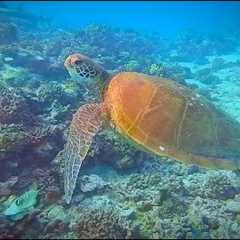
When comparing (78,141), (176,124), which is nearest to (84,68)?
(78,141)

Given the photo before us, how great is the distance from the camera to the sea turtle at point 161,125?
14.5ft

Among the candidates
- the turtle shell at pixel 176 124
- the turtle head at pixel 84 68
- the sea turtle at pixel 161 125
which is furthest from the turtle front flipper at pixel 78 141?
the turtle head at pixel 84 68

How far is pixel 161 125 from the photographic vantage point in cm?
458

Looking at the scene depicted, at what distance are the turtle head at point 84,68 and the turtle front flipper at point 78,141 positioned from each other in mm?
564

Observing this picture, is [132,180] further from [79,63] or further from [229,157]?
[79,63]

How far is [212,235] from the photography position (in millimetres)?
4242

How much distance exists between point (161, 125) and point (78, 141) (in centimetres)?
122

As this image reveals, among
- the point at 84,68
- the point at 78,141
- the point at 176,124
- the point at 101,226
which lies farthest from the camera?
the point at 84,68

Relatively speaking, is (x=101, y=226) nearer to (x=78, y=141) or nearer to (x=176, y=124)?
(x=78, y=141)

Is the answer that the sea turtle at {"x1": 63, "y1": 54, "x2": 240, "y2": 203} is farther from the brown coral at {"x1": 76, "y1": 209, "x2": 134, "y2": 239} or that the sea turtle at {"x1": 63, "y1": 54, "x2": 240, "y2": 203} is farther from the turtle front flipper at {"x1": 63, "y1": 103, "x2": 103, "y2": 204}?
the brown coral at {"x1": 76, "y1": 209, "x2": 134, "y2": 239}

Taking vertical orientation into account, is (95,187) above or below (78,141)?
below

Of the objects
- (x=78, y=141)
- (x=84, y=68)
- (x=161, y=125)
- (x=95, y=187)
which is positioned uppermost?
(x=84, y=68)

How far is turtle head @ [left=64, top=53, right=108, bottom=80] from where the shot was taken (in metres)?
5.28

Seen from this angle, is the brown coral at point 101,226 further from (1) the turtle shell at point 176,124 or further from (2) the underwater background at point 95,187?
(1) the turtle shell at point 176,124
